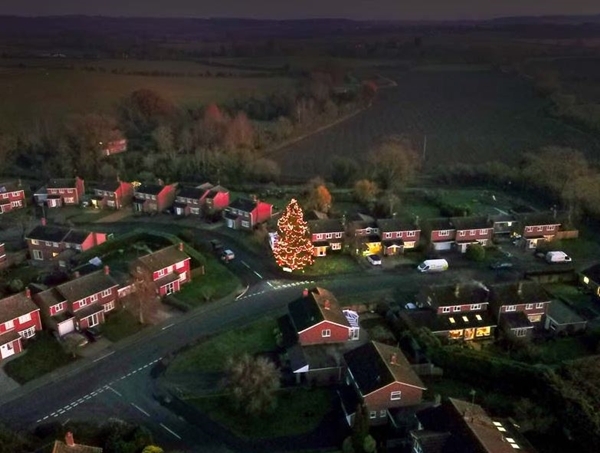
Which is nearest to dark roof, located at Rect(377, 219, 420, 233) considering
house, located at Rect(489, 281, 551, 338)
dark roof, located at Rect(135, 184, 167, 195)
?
house, located at Rect(489, 281, 551, 338)

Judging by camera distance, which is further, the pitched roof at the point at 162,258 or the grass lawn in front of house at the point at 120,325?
the pitched roof at the point at 162,258

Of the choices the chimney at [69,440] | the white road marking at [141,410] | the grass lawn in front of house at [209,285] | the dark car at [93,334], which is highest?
the chimney at [69,440]

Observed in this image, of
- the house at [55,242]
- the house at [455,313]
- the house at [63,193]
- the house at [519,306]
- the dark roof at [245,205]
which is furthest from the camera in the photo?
the house at [63,193]

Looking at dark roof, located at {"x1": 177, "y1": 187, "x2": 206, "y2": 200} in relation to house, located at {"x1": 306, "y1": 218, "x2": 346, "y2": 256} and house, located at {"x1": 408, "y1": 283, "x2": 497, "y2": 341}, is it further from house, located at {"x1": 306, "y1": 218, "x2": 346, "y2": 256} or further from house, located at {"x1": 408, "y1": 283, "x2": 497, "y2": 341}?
house, located at {"x1": 408, "y1": 283, "x2": 497, "y2": 341}

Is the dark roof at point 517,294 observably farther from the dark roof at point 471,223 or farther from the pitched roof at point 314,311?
the dark roof at point 471,223

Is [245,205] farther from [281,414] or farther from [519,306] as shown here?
[281,414]

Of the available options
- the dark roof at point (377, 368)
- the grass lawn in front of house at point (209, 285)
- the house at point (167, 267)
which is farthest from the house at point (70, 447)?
the house at point (167, 267)
